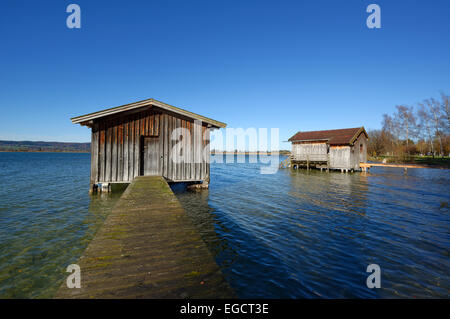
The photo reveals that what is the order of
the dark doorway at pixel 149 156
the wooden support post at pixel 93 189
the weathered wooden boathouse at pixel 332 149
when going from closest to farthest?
the wooden support post at pixel 93 189
the dark doorway at pixel 149 156
the weathered wooden boathouse at pixel 332 149

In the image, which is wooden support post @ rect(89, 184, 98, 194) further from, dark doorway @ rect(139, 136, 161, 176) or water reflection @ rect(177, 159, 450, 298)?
water reflection @ rect(177, 159, 450, 298)

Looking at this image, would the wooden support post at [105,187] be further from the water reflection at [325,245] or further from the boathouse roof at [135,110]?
the water reflection at [325,245]

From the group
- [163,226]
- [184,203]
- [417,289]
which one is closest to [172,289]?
[163,226]

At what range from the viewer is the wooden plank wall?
12.6 metres

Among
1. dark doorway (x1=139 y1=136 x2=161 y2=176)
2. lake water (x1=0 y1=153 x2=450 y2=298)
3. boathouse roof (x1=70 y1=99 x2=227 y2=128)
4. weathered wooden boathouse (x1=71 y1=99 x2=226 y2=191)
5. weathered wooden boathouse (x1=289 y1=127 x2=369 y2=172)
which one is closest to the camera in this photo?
lake water (x1=0 y1=153 x2=450 y2=298)

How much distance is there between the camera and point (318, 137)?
3469 centimetres

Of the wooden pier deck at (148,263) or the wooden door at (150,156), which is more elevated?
the wooden door at (150,156)

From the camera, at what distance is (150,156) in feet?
44.6

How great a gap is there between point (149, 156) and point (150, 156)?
62 millimetres

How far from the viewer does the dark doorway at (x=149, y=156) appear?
531 inches

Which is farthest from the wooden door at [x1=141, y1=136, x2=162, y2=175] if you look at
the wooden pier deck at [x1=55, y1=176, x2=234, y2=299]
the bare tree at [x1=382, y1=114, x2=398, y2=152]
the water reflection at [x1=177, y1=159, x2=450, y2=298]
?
the bare tree at [x1=382, y1=114, x2=398, y2=152]

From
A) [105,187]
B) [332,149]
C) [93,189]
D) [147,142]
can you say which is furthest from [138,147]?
[332,149]

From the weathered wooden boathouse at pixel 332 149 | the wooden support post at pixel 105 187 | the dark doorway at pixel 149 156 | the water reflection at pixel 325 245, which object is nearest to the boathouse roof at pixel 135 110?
the dark doorway at pixel 149 156

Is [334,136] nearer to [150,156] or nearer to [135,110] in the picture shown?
[150,156]
